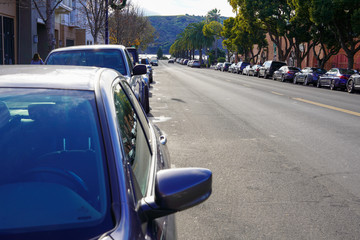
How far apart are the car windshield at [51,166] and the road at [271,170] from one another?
2089 mm

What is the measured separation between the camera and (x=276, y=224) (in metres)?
4.37

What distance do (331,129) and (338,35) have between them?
86.7ft

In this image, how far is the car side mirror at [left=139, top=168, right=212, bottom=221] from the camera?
6.63ft

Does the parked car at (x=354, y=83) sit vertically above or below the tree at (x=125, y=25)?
below

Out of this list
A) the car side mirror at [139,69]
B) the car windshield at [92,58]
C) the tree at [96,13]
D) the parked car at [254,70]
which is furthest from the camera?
the parked car at [254,70]

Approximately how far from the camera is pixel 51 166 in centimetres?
219

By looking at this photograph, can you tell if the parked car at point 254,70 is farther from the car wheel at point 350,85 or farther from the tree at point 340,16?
the car wheel at point 350,85

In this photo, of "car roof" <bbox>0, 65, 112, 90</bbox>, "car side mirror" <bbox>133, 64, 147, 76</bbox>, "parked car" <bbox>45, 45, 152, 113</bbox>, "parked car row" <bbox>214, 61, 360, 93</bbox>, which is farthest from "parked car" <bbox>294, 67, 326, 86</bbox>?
"car roof" <bbox>0, 65, 112, 90</bbox>

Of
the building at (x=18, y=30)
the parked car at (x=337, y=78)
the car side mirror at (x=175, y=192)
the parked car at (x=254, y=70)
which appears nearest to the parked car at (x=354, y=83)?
the parked car at (x=337, y=78)

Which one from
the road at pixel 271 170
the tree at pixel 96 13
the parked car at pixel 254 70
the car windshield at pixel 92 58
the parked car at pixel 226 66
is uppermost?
the tree at pixel 96 13

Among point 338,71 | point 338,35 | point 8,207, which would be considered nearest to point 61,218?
point 8,207

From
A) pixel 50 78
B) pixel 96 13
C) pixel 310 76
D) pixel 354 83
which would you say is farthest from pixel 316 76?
pixel 50 78

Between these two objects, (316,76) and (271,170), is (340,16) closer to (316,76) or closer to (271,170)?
(316,76)

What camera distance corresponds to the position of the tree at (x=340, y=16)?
99.4ft
